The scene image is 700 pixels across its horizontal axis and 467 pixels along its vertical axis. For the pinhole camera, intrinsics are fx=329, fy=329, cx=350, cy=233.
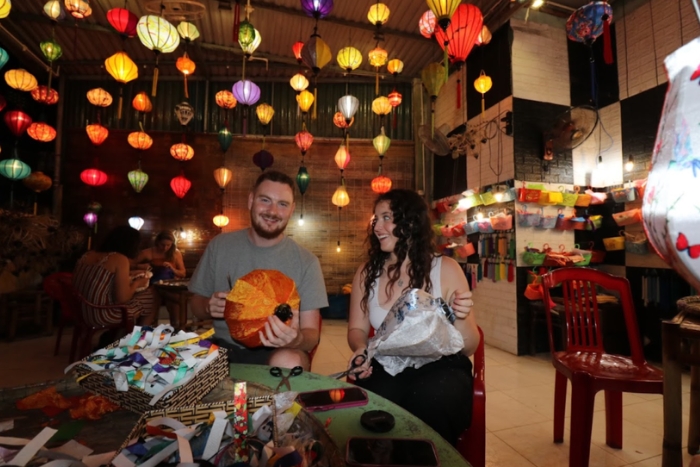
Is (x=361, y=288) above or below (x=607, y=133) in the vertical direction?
below

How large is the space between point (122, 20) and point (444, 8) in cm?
380

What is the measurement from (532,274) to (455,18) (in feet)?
10.8

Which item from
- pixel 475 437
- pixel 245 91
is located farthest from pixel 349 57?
pixel 475 437

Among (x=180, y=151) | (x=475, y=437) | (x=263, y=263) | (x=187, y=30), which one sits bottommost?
(x=475, y=437)

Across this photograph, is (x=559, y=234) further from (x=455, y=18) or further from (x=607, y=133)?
(x=455, y=18)

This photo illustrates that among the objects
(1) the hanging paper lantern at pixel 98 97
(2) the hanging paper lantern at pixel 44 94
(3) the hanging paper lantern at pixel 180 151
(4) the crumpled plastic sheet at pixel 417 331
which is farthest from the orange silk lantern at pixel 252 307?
(2) the hanging paper lantern at pixel 44 94

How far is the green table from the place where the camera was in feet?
2.65

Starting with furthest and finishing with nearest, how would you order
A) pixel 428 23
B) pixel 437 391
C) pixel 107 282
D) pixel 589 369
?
pixel 428 23, pixel 107 282, pixel 589 369, pixel 437 391

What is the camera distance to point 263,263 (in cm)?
Answer: 209

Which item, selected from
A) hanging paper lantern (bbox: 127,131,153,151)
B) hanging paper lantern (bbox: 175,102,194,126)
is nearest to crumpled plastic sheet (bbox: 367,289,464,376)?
hanging paper lantern (bbox: 175,102,194,126)

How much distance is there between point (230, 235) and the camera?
2225 millimetres

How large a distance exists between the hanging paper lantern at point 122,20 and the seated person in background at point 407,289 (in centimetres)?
423

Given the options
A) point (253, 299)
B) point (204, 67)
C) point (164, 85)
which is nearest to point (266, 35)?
point (204, 67)

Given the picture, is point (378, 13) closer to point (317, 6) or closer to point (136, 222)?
point (317, 6)
